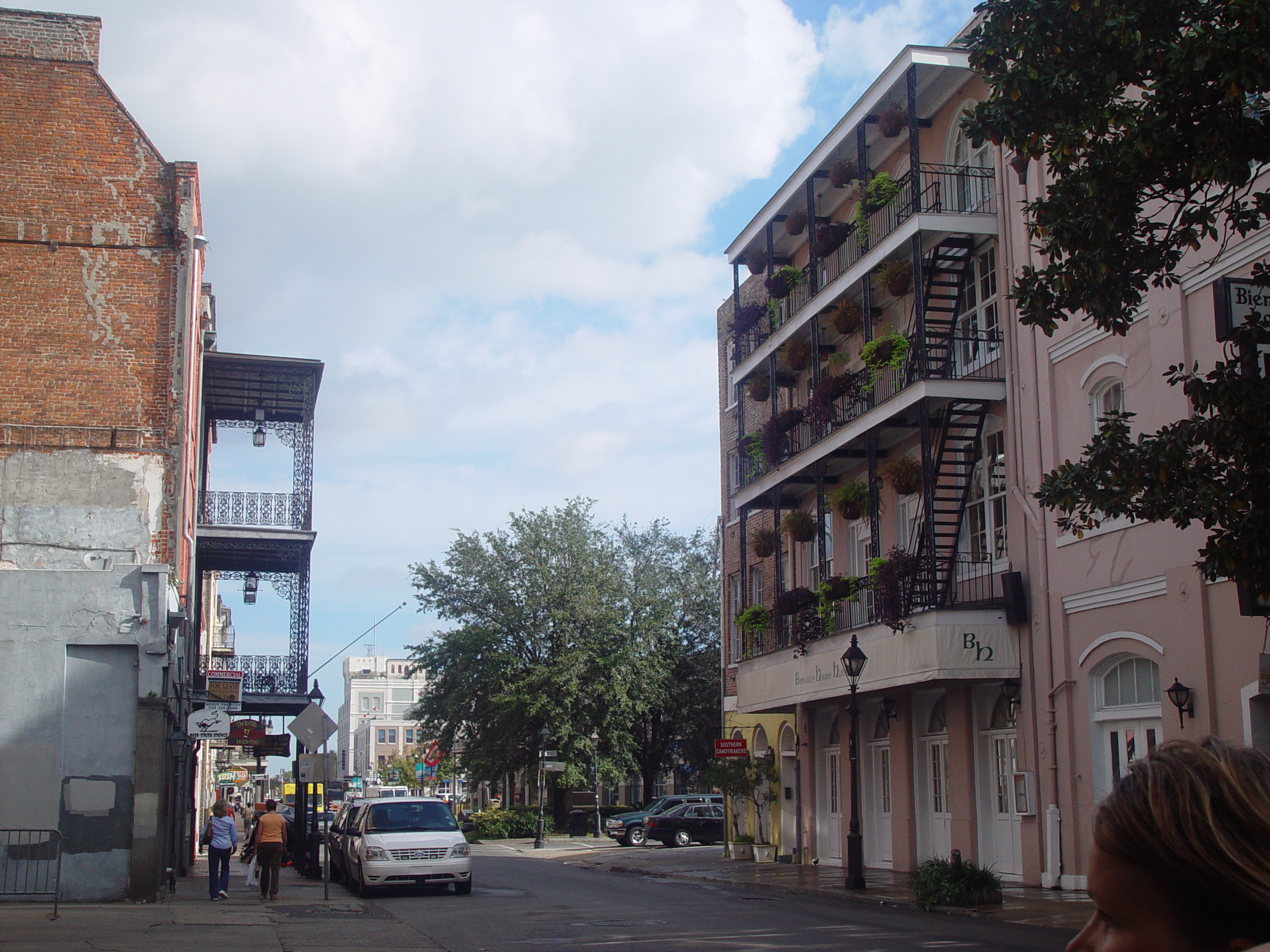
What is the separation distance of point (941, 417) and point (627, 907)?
32.8 feet

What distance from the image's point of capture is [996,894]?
696 inches

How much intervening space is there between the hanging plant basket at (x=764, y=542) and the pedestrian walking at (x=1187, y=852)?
28.2 m

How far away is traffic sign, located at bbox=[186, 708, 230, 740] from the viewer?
24234mm

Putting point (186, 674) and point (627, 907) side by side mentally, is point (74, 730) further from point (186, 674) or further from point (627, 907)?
point (627, 907)

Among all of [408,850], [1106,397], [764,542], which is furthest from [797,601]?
[408,850]

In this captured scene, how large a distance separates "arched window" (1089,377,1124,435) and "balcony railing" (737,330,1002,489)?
238cm

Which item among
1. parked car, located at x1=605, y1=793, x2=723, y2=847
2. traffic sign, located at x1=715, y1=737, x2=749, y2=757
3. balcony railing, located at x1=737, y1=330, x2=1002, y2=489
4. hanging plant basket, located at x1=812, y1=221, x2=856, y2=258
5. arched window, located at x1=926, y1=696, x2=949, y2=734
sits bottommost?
parked car, located at x1=605, y1=793, x2=723, y2=847

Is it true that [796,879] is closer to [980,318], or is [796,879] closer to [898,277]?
[980,318]

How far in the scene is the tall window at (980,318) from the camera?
75.5 ft

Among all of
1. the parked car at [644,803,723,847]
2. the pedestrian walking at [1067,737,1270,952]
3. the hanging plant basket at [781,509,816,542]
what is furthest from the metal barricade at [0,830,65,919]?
the parked car at [644,803,723,847]

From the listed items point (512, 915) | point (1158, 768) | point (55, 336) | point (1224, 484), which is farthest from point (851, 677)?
point (1158, 768)

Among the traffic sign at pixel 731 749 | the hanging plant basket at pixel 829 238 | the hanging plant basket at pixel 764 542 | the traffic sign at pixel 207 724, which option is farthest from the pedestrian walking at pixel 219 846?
the hanging plant basket at pixel 829 238

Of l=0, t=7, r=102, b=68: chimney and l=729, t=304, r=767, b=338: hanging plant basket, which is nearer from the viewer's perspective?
l=0, t=7, r=102, b=68: chimney

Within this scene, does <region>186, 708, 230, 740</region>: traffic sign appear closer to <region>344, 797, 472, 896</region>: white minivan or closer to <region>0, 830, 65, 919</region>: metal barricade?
<region>344, 797, 472, 896</region>: white minivan
